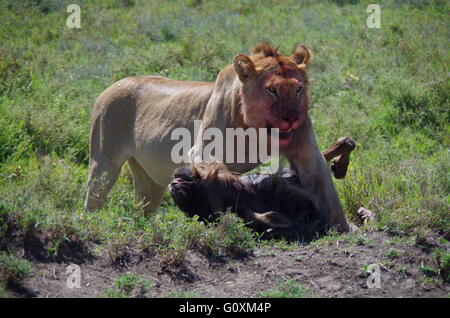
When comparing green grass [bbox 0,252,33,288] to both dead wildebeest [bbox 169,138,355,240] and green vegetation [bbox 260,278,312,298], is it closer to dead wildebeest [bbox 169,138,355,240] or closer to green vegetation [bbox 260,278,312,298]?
green vegetation [bbox 260,278,312,298]

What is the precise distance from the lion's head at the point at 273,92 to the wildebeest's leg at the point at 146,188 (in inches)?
93.3

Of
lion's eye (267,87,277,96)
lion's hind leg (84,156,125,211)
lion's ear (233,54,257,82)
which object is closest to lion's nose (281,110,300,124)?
lion's eye (267,87,277,96)

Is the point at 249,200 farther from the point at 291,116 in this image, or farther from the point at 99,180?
the point at 99,180

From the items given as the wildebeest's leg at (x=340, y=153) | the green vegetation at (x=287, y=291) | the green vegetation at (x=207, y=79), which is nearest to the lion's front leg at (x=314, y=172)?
the green vegetation at (x=207, y=79)

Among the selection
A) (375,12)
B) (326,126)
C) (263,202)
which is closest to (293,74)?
(263,202)

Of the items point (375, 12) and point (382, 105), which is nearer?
point (382, 105)

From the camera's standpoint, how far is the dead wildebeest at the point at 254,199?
5.55 metres

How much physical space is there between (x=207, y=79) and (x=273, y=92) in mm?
5579

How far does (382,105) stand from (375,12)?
516cm

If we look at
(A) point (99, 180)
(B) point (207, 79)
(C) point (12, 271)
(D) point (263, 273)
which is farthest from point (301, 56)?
(B) point (207, 79)

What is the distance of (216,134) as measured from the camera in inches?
Result: 245

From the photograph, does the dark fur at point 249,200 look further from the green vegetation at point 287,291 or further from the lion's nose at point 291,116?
the green vegetation at point 287,291

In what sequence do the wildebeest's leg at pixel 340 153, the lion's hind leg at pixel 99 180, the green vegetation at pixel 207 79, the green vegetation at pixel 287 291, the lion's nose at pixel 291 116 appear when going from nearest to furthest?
the green vegetation at pixel 287 291 → the green vegetation at pixel 207 79 → the lion's nose at pixel 291 116 → the wildebeest's leg at pixel 340 153 → the lion's hind leg at pixel 99 180
